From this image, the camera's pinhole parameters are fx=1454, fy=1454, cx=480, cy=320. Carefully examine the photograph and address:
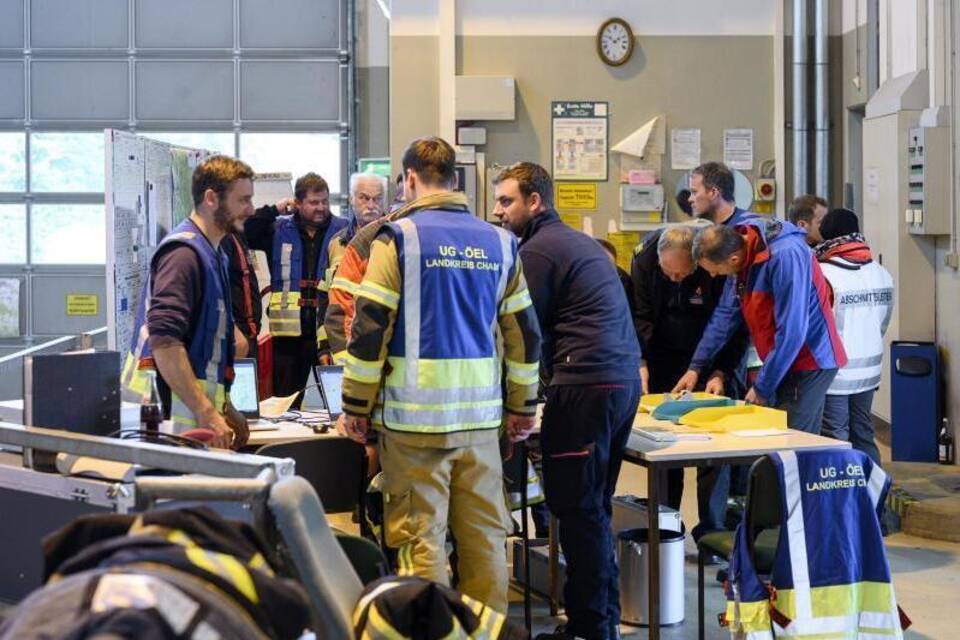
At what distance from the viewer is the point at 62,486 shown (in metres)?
2.34

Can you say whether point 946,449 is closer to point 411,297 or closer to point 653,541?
point 653,541

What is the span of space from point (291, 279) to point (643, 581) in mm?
2644

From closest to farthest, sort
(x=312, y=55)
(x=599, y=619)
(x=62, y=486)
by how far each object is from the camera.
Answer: (x=62, y=486), (x=599, y=619), (x=312, y=55)

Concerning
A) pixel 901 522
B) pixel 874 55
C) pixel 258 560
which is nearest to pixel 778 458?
pixel 258 560

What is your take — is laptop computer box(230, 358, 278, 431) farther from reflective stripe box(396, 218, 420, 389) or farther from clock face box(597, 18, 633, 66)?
clock face box(597, 18, 633, 66)

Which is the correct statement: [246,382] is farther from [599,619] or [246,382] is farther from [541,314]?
[599,619]

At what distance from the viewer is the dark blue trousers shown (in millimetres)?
4617

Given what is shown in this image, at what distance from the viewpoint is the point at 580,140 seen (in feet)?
32.5

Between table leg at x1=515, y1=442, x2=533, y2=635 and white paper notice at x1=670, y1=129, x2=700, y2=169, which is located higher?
white paper notice at x1=670, y1=129, x2=700, y2=169

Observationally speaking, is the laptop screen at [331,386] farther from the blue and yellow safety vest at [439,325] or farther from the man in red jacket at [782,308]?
the man in red jacket at [782,308]

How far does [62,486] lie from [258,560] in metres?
0.82

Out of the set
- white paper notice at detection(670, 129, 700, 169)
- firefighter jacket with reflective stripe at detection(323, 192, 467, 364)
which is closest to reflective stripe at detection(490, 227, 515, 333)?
firefighter jacket with reflective stripe at detection(323, 192, 467, 364)

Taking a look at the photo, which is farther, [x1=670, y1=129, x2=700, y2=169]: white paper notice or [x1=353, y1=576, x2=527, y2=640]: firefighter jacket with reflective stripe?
[x1=670, y1=129, x2=700, y2=169]: white paper notice

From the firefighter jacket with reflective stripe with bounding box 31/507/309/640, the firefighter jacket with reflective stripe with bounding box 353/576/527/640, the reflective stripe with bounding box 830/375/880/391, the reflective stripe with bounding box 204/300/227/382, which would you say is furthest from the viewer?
the reflective stripe with bounding box 830/375/880/391
